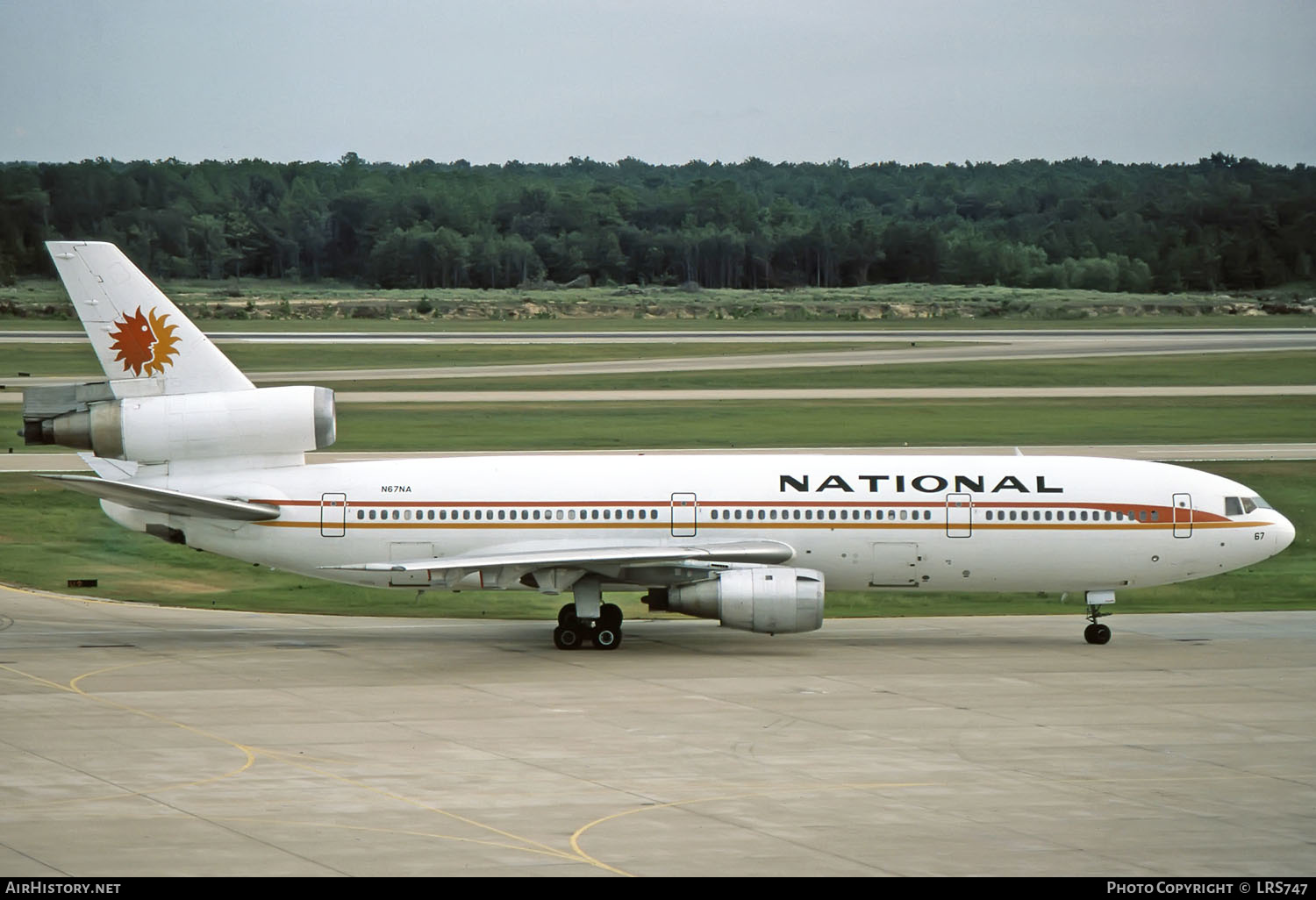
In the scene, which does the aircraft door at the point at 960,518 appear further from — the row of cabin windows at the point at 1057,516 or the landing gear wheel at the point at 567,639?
the landing gear wheel at the point at 567,639

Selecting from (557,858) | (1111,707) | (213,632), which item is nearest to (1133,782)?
(1111,707)

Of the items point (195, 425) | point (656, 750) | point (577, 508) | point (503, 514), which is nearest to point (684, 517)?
point (577, 508)

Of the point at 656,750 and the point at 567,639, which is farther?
the point at 567,639

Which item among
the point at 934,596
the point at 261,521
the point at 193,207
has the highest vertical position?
the point at 193,207

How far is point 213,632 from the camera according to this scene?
37.6 m

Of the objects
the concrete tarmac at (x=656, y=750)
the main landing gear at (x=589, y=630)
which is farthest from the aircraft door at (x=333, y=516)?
the main landing gear at (x=589, y=630)

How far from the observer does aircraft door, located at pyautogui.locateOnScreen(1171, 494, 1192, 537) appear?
36.2 m

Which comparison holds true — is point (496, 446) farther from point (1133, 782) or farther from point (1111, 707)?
point (1133, 782)

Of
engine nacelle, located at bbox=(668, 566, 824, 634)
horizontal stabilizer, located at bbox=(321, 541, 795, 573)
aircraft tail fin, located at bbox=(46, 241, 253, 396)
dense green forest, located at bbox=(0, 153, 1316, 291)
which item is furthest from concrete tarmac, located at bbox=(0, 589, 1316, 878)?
dense green forest, located at bbox=(0, 153, 1316, 291)

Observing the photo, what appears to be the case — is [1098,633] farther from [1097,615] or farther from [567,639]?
[567,639]

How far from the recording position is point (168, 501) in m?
34.1

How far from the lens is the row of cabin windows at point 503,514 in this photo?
35.5 meters

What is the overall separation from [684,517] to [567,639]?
3.59 metres

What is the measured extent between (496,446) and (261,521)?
29.7 m
